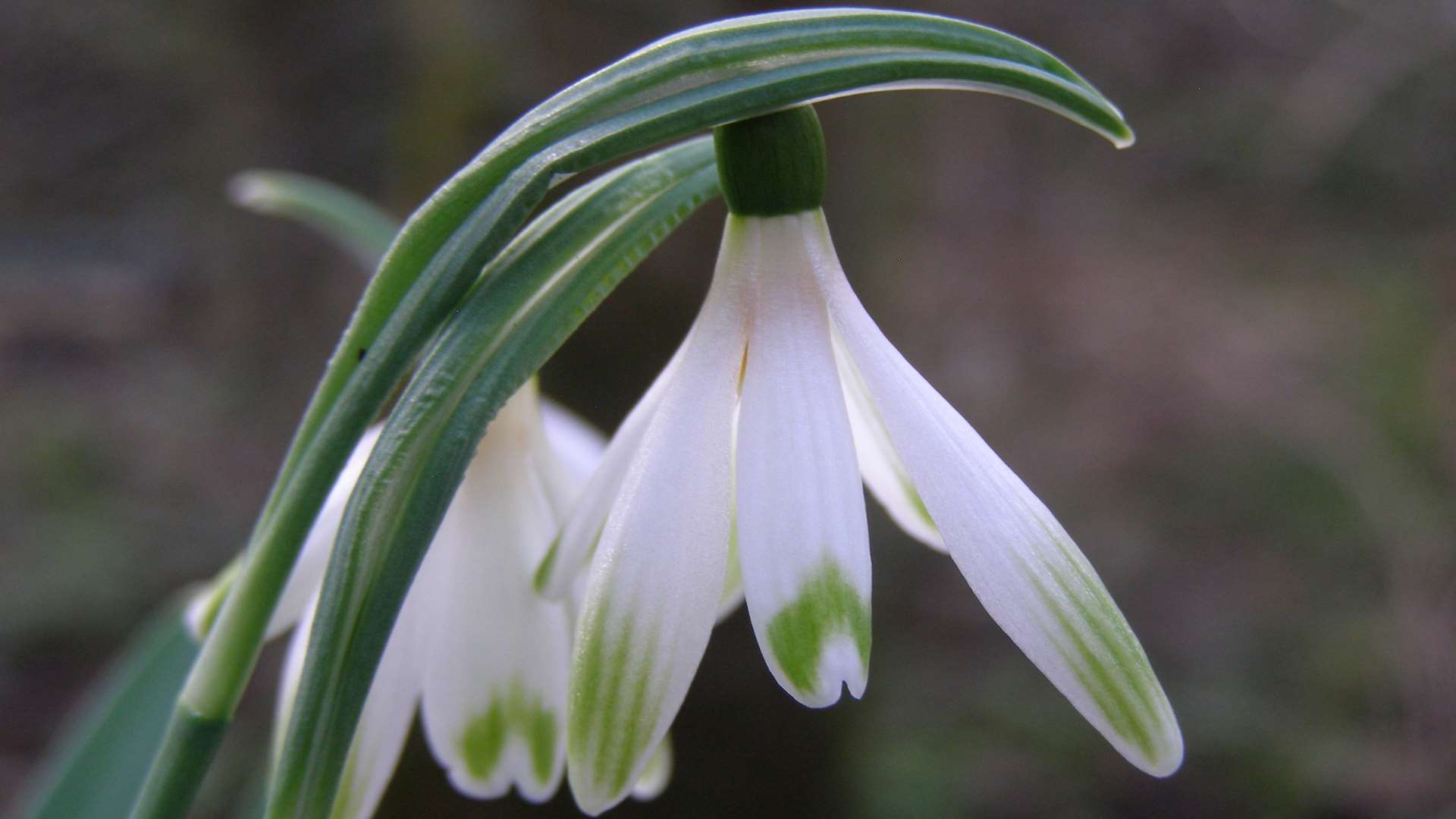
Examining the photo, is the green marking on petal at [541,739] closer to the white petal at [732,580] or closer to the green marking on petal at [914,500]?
the white petal at [732,580]

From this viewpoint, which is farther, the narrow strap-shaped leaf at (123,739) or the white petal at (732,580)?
the narrow strap-shaped leaf at (123,739)

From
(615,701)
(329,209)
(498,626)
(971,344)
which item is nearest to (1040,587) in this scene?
(615,701)

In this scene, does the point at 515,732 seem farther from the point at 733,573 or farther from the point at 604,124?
the point at 604,124

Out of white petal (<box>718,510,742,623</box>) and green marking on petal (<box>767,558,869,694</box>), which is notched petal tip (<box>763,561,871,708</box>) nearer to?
green marking on petal (<box>767,558,869,694</box>)

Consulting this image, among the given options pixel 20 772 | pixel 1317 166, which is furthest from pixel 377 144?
pixel 1317 166

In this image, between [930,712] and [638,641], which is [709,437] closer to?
[638,641]

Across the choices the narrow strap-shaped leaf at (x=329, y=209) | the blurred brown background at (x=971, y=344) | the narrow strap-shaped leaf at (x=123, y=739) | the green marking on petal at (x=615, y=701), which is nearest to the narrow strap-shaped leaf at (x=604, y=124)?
the green marking on petal at (x=615, y=701)

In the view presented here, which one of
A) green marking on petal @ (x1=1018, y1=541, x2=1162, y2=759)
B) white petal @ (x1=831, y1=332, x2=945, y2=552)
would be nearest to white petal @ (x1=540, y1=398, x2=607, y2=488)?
white petal @ (x1=831, y1=332, x2=945, y2=552)
